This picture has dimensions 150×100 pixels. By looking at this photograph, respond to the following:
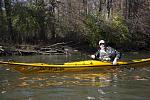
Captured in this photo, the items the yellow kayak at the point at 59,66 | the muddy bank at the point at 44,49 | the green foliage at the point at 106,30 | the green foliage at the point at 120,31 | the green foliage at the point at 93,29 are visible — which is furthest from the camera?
the green foliage at the point at 120,31

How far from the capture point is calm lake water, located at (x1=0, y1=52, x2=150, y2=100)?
1179 cm

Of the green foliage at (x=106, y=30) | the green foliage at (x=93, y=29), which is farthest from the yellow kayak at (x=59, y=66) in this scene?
the green foliage at (x=106, y=30)

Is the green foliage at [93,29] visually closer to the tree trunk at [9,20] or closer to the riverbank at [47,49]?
the riverbank at [47,49]

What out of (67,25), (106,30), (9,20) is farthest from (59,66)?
(67,25)

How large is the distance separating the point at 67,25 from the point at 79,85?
23879 millimetres

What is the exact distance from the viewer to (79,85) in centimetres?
1380

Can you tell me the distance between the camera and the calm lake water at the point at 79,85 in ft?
38.7

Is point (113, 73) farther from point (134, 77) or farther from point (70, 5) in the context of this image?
point (70, 5)

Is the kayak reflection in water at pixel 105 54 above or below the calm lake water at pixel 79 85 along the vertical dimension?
above

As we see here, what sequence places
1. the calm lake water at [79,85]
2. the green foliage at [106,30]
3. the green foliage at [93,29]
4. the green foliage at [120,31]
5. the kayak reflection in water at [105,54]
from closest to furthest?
the calm lake water at [79,85], the kayak reflection in water at [105,54], the green foliage at [93,29], the green foliage at [106,30], the green foliage at [120,31]

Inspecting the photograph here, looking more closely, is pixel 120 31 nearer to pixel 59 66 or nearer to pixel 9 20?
pixel 9 20

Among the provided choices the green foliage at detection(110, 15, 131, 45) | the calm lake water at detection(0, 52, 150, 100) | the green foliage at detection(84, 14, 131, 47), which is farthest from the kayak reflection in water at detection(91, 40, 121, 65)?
the green foliage at detection(110, 15, 131, 45)

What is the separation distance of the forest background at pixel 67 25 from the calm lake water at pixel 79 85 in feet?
58.6

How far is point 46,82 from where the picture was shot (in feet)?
47.5
